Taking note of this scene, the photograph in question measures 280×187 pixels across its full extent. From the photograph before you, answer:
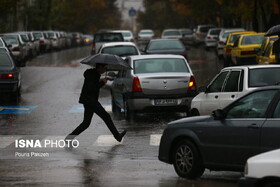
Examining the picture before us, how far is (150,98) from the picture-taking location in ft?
63.6

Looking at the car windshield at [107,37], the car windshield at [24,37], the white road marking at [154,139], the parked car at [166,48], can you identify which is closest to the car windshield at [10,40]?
the car windshield at [24,37]

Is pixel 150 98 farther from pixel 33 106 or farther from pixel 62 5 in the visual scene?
pixel 62 5

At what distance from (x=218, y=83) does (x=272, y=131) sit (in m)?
6.44

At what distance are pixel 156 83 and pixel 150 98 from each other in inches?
14.7

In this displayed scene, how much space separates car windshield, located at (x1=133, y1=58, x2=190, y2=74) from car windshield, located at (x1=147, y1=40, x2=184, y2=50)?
16.5 metres

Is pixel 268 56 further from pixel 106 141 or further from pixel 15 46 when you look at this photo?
pixel 15 46

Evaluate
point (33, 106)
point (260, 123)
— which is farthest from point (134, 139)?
point (33, 106)

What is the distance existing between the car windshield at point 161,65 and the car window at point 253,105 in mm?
9011

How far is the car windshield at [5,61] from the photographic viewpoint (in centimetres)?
2523

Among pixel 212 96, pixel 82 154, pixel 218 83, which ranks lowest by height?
pixel 82 154

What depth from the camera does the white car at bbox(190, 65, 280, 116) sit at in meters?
15.8

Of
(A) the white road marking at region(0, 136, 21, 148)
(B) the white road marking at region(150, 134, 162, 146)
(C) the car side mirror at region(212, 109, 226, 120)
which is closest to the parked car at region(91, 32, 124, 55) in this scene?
(A) the white road marking at region(0, 136, 21, 148)

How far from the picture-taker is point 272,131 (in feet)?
33.8

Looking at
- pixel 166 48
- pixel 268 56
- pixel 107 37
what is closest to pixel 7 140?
pixel 268 56
